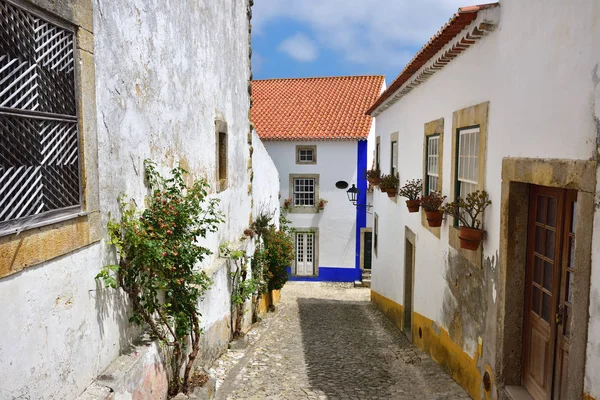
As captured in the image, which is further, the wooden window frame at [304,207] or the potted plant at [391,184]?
the wooden window frame at [304,207]

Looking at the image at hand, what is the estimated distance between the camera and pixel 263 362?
22.5 ft

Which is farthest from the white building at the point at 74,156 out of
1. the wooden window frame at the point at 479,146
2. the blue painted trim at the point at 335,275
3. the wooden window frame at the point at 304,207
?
the blue painted trim at the point at 335,275

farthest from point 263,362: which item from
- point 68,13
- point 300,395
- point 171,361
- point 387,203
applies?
point 387,203

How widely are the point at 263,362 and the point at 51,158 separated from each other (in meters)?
4.82

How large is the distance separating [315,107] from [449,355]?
16296 mm

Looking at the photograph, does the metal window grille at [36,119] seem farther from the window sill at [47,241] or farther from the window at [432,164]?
the window at [432,164]

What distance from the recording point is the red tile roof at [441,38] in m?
4.76

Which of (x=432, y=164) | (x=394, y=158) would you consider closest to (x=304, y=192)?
(x=394, y=158)

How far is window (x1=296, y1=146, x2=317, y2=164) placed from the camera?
19.8m

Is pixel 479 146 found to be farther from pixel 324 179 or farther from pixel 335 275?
pixel 335 275

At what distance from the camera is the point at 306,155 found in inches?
783

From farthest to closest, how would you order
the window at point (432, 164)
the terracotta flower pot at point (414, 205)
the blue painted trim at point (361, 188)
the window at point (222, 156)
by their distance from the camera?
the blue painted trim at point (361, 188) < the terracotta flower pot at point (414, 205) < the window at point (222, 156) < the window at point (432, 164)

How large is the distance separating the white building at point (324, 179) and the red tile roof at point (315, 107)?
4 cm

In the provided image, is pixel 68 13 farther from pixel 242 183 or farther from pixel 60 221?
pixel 242 183
